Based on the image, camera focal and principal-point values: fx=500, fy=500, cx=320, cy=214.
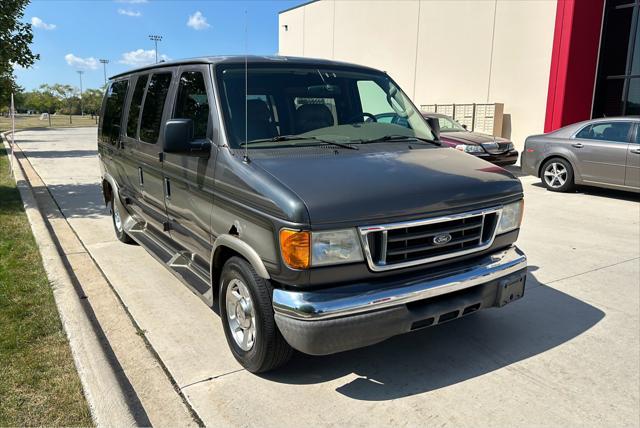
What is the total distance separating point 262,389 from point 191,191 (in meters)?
1.63

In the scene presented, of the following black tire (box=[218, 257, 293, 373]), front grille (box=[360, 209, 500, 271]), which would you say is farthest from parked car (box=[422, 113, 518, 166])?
black tire (box=[218, 257, 293, 373])

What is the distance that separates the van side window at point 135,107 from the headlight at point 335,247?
10.6 feet

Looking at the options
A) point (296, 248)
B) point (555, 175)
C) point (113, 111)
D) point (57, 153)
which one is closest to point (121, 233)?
point (113, 111)

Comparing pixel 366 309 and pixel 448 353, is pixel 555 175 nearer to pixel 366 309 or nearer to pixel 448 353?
pixel 448 353

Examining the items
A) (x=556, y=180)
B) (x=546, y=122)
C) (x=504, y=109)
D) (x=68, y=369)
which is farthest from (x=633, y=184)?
(x=68, y=369)

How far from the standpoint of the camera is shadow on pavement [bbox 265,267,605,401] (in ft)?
10.9

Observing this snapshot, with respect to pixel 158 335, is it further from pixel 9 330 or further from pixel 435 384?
pixel 435 384

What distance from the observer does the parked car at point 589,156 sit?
930 cm

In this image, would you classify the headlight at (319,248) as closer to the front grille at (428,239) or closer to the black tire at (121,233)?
the front grille at (428,239)

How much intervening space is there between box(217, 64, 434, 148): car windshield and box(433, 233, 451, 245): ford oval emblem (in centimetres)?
107

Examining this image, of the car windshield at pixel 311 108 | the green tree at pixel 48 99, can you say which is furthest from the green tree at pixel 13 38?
the green tree at pixel 48 99

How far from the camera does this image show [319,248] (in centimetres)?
278

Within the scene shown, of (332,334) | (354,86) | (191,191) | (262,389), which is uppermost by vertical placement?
(354,86)

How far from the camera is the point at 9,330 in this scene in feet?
12.6
